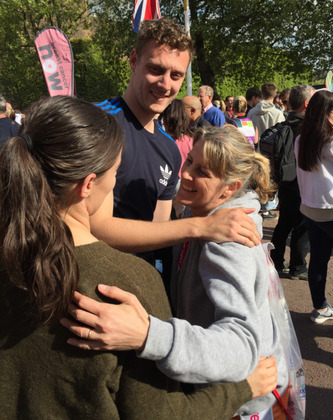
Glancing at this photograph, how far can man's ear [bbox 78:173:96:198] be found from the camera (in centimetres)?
109

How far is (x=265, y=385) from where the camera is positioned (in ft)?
4.42

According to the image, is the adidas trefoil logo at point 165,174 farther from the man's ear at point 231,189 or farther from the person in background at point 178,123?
the person in background at point 178,123

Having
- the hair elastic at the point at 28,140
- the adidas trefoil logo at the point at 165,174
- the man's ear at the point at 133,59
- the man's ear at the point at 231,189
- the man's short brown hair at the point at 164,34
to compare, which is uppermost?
the man's short brown hair at the point at 164,34

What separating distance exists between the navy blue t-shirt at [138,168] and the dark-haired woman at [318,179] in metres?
1.77

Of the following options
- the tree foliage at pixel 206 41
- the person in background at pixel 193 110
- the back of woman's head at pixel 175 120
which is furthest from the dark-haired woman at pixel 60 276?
the tree foliage at pixel 206 41

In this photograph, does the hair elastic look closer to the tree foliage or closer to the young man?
the young man

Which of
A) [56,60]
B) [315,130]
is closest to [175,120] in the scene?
[315,130]

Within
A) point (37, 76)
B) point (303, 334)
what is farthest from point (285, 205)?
point (37, 76)

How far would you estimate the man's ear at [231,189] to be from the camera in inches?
64.9

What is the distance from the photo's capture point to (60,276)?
96 cm

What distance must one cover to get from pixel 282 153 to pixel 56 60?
5.83 metres

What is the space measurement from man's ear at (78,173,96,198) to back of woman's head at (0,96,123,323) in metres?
0.02

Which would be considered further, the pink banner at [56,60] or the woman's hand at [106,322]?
the pink banner at [56,60]

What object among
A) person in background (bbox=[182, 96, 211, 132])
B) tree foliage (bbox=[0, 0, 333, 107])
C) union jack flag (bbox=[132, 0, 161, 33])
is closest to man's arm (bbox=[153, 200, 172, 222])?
Answer: person in background (bbox=[182, 96, 211, 132])
